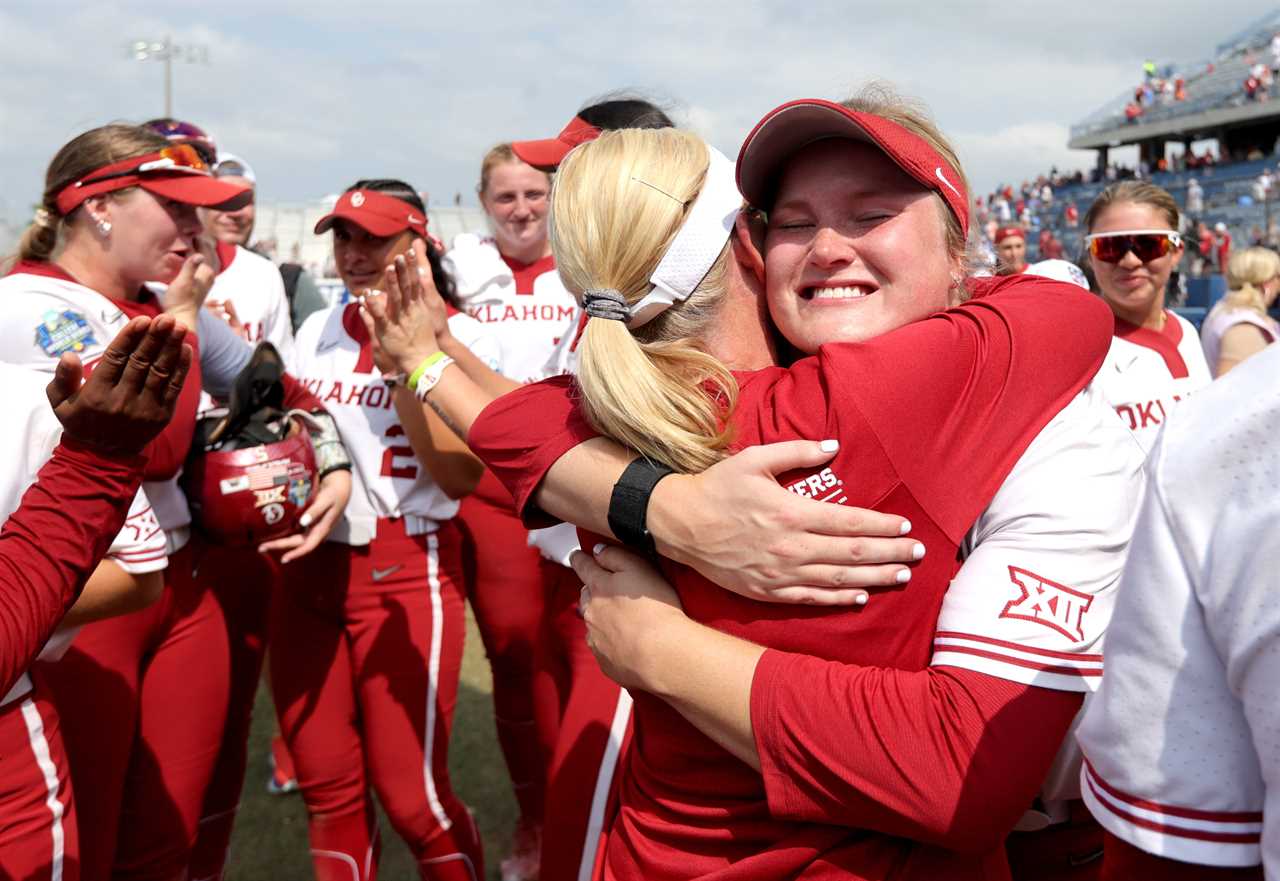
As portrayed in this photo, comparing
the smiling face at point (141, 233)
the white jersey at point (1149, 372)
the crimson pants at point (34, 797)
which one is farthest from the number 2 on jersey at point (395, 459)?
the white jersey at point (1149, 372)

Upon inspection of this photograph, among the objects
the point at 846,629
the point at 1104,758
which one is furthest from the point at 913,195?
the point at 1104,758

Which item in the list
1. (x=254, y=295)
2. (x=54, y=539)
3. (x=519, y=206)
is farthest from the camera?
(x=519, y=206)

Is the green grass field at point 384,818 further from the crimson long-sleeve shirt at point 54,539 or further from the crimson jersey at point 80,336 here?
the crimson long-sleeve shirt at point 54,539

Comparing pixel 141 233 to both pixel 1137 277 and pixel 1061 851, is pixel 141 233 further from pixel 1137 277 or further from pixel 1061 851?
pixel 1137 277

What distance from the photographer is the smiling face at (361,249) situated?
3408 mm

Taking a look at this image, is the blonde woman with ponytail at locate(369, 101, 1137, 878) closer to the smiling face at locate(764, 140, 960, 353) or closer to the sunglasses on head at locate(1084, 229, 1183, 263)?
the smiling face at locate(764, 140, 960, 353)

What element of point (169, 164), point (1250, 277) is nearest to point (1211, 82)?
point (1250, 277)

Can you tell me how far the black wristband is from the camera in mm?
1388

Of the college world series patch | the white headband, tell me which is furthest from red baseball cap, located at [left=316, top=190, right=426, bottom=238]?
the white headband

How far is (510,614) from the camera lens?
3.93 m

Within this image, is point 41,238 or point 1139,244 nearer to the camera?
point 41,238

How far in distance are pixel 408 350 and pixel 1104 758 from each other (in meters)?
1.91

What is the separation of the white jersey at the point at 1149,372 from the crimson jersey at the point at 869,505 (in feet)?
6.15

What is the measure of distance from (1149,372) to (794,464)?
2.65 meters
